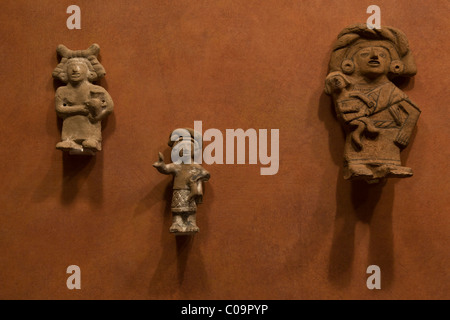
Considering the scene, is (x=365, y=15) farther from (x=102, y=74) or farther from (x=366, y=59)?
(x=102, y=74)

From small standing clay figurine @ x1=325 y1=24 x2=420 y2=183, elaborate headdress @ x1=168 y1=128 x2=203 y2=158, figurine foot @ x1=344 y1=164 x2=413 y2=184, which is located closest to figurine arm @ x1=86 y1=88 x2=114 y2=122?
elaborate headdress @ x1=168 y1=128 x2=203 y2=158

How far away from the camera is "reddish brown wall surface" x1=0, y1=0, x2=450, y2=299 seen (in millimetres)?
2545

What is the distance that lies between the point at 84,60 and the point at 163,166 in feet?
2.12

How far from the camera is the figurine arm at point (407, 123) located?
2.46m

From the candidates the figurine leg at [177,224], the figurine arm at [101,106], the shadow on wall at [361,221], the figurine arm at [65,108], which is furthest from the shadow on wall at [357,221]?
the figurine arm at [65,108]

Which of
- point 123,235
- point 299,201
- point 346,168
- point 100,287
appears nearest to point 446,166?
point 346,168

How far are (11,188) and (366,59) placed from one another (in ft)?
5.78

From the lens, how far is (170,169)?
8.07 ft

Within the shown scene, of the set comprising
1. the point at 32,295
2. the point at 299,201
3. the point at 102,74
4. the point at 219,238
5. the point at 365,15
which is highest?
the point at 365,15

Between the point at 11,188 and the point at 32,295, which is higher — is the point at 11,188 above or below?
above

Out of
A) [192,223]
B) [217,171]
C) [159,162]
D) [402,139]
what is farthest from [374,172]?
[159,162]

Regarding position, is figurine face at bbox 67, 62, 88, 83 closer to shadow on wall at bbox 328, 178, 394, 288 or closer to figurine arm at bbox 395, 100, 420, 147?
shadow on wall at bbox 328, 178, 394, 288

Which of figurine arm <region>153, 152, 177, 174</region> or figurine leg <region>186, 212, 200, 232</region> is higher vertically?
figurine arm <region>153, 152, 177, 174</region>

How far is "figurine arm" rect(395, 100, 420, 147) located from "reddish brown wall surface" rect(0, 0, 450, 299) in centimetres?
15
